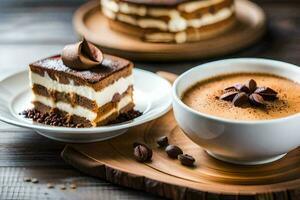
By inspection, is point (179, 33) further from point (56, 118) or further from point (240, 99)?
point (240, 99)

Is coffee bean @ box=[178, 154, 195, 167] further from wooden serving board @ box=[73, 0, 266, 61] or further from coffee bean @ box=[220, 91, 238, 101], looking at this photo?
wooden serving board @ box=[73, 0, 266, 61]

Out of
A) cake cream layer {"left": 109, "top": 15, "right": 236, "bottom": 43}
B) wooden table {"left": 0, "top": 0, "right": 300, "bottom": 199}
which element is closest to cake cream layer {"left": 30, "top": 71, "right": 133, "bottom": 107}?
wooden table {"left": 0, "top": 0, "right": 300, "bottom": 199}

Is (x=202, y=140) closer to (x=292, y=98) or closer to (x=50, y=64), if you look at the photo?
(x=292, y=98)

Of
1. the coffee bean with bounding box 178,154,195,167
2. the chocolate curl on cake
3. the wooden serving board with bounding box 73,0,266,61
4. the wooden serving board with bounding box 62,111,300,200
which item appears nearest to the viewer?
the wooden serving board with bounding box 62,111,300,200

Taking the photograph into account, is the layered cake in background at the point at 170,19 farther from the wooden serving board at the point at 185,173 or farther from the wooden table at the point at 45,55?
the wooden serving board at the point at 185,173

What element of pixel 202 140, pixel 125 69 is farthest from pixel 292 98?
pixel 125 69
